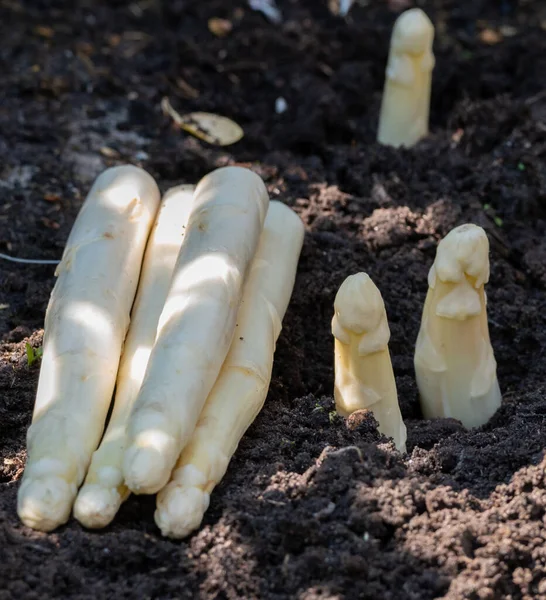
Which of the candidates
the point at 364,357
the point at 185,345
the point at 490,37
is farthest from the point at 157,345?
the point at 490,37

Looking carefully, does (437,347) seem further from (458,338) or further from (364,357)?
(364,357)

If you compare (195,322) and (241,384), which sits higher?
(195,322)

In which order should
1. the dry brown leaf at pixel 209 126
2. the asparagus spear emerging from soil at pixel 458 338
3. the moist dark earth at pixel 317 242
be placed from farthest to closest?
→ the dry brown leaf at pixel 209 126 → the asparagus spear emerging from soil at pixel 458 338 → the moist dark earth at pixel 317 242

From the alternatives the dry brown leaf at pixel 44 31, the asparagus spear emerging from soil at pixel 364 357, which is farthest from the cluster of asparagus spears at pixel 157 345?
the dry brown leaf at pixel 44 31

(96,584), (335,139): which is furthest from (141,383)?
(335,139)

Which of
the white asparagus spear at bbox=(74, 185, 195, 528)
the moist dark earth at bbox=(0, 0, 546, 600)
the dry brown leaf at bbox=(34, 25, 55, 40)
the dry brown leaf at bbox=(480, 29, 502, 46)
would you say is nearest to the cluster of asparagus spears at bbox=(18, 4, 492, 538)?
the white asparagus spear at bbox=(74, 185, 195, 528)

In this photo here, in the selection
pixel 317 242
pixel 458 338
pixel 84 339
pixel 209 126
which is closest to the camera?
pixel 84 339

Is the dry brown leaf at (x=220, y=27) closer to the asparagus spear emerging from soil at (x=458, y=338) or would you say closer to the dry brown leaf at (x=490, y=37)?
the dry brown leaf at (x=490, y=37)
